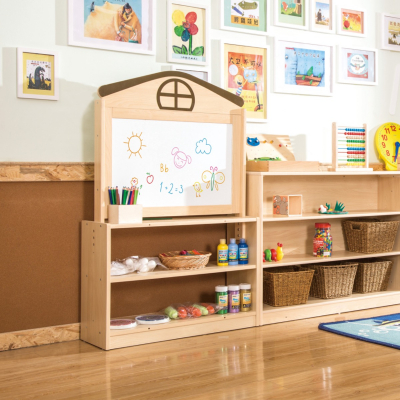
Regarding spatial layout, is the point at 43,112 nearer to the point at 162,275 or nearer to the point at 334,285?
the point at 162,275

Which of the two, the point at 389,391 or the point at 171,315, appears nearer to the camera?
the point at 389,391

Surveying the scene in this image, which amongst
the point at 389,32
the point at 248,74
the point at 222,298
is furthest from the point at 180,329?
the point at 389,32

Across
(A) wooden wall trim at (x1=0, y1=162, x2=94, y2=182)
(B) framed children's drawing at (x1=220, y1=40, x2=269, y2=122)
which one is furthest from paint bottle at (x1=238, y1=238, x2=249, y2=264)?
(A) wooden wall trim at (x1=0, y1=162, x2=94, y2=182)

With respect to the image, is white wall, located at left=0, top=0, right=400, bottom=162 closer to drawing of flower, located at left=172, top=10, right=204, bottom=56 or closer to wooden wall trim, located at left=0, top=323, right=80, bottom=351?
drawing of flower, located at left=172, top=10, right=204, bottom=56

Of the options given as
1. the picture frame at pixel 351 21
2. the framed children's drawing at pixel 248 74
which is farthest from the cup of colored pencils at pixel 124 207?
the picture frame at pixel 351 21

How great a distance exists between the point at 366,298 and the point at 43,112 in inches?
81.4

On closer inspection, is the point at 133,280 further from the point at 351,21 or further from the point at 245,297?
the point at 351,21

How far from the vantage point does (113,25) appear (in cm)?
282

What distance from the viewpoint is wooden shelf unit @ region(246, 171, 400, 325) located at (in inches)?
120

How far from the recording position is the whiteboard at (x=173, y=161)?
2.71 metres

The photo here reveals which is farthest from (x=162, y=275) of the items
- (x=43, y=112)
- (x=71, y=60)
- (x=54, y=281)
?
(x=71, y=60)

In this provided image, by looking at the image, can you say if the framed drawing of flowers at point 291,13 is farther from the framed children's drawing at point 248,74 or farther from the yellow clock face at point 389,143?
the yellow clock face at point 389,143

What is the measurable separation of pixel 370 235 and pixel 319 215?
377mm

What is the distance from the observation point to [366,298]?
3342 mm
